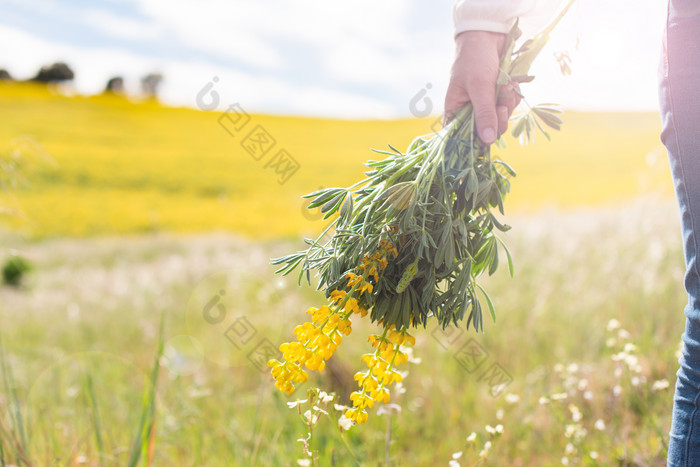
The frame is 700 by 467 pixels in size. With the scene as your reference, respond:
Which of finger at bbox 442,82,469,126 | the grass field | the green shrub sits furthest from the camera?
the green shrub

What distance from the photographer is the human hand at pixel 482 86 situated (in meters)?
1.36

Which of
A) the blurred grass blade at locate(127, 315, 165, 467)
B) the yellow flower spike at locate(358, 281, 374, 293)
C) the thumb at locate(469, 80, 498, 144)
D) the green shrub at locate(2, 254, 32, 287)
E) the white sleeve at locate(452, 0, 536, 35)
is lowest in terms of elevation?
the green shrub at locate(2, 254, 32, 287)

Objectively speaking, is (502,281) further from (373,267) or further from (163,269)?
(163,269)

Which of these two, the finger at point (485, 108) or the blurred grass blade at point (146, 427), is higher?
the finger at point (485, 108)

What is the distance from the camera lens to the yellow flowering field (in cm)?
1772

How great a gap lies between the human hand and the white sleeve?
18 millimetres

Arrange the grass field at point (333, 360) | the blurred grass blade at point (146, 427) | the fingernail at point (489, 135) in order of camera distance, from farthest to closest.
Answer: the grass field at point (333, 360) < the blurred grass blade at point (146, 427) < the fingernail at point (489, 135)

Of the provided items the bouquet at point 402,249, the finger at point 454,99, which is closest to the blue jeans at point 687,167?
the bouquet at point 402,249

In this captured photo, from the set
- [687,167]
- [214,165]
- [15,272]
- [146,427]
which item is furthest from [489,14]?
[214,165]

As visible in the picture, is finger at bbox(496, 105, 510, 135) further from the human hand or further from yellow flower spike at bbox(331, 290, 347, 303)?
yellow flower spike at bbox(331, 290, 347, 303)

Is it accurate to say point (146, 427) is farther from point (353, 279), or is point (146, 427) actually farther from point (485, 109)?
point (485, 109)

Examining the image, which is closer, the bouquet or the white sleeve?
the bouquet

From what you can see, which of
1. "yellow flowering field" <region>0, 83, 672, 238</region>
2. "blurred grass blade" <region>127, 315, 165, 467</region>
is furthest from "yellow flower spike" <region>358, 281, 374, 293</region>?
"yellow flowering field" <region>0, 83, 672, 238</region>

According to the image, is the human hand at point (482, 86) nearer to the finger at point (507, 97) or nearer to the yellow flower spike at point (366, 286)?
the finger at point (507, 97)
